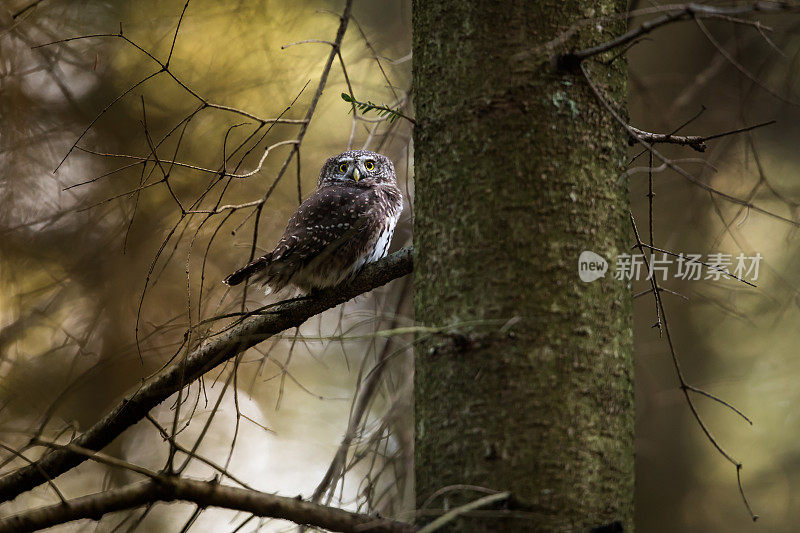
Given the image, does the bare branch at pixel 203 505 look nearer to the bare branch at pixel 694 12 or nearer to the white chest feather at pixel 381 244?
the bare branch at pixel 694 12

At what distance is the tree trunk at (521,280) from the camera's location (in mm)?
1580

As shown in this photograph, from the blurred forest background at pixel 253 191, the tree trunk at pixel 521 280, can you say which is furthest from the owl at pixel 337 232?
the tree trunk at pixel 521 280

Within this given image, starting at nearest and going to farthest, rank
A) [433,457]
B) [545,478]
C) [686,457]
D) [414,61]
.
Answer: [545,478] → [433,457] → [414,61] → [686,457]

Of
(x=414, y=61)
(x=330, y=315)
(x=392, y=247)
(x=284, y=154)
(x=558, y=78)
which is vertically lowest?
(x=558, y=78)

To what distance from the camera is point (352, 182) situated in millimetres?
4555

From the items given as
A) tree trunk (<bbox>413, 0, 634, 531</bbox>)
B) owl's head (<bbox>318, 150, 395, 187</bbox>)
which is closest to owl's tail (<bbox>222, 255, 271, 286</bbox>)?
owl's head (<bbox>318, 150, 395, 187</bbox>)

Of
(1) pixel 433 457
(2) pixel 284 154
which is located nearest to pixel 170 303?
(2) pixel 284 154

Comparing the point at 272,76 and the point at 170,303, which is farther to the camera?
the point at 170,303

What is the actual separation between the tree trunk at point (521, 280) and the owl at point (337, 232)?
5.05ft

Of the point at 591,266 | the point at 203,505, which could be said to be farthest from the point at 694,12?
the point at 203,505

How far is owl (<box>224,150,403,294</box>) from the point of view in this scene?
351 cm

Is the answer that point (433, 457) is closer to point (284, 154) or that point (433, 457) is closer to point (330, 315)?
point (330, 315)

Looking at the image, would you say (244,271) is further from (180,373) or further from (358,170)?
(358,170)

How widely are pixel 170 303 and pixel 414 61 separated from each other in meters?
3.99
